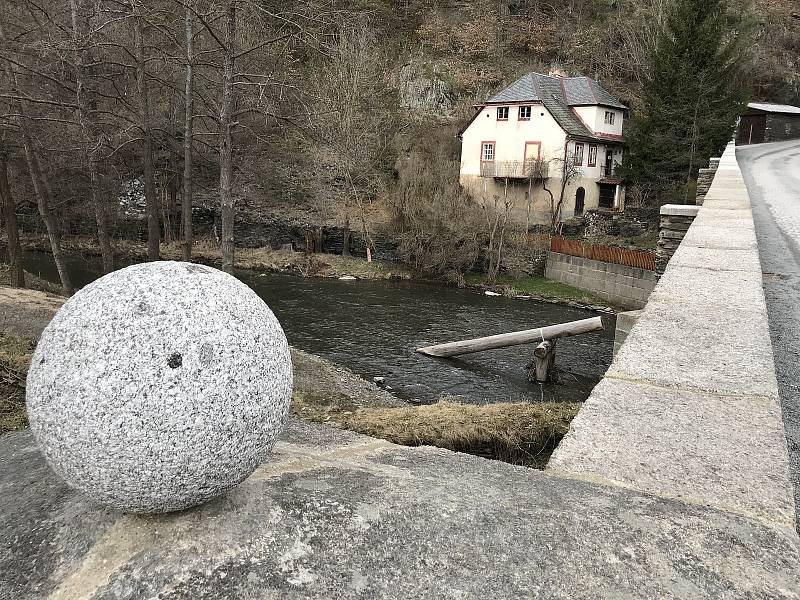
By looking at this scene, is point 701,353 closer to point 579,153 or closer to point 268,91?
point 268,91

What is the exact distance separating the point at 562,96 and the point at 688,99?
8.01m

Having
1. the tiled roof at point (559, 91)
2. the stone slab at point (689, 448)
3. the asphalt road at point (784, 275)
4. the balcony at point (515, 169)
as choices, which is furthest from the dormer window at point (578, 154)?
the stone slab at point (689, 448)

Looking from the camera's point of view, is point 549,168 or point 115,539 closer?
point 115,539

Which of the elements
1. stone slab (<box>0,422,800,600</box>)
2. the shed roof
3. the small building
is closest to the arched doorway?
the small building

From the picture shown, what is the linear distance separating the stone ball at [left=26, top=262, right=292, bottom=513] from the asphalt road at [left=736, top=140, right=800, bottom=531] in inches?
118

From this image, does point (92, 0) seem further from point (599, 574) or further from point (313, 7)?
point (599, 574)

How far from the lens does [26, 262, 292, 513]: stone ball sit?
265cm

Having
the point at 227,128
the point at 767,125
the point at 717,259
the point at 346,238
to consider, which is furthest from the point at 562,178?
the point at 717,259

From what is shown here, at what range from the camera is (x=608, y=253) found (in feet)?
90.5

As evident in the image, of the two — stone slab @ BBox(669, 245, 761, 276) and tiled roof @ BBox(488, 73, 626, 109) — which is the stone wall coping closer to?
stone slab @ BBox(669, 245, 761, 276)

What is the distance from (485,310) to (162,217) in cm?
2234

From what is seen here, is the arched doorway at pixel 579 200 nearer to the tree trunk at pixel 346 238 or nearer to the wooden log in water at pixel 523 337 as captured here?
the tree trunk at pixel 346 238

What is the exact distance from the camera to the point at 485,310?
24.6 m

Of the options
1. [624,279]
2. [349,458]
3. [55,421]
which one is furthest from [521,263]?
[55,421]
